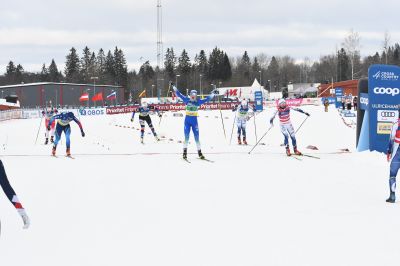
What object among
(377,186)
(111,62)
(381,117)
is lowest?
(377,186)

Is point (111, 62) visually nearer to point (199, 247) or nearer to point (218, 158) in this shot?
point (218, 158)

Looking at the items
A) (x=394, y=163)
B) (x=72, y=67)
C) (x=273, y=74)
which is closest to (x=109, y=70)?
(x=72, y=67)

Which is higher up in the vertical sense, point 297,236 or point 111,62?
point 111,62

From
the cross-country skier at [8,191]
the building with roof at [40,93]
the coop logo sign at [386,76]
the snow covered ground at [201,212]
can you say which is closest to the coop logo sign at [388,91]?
the coop logo sign at [386,76]

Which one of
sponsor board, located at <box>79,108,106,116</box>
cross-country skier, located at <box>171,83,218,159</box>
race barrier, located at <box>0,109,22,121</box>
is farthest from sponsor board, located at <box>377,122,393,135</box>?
sponsor board, located at <box>79,108,106,116</box>

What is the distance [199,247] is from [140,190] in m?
4.01

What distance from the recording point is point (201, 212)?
25.3ft

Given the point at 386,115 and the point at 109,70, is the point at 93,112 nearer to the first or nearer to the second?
→ the point at 386,115

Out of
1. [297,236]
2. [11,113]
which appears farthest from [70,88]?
[297,236]

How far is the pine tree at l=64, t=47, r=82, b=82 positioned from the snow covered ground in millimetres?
138190

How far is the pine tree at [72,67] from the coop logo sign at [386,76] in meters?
139

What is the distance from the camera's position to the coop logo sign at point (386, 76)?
15.4 metres

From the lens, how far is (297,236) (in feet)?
20.7

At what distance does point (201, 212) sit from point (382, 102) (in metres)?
9.85
